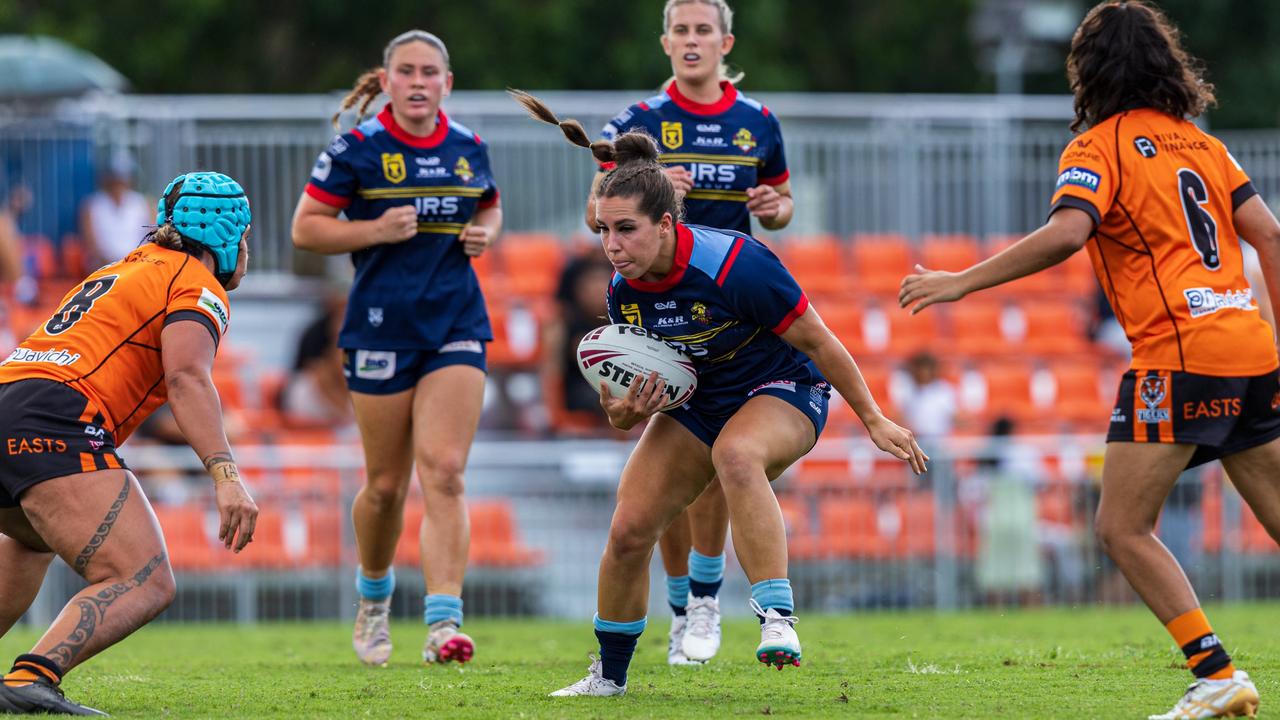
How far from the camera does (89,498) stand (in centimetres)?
567

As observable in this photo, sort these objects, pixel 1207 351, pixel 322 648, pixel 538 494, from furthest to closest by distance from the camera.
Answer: pixel 538 494
pixel 322 648
pixel 1207 351

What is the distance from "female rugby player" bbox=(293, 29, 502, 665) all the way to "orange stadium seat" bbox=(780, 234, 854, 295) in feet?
28.9

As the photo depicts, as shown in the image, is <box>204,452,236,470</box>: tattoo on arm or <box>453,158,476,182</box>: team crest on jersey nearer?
<box>204,452,236,470</box>: tattoo on arm

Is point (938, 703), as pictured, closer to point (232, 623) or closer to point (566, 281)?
point (232, 623)

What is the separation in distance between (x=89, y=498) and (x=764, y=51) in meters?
20.9

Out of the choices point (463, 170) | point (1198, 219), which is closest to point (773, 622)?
point (1198, 219)

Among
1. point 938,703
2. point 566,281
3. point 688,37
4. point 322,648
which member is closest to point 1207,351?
point 938,703

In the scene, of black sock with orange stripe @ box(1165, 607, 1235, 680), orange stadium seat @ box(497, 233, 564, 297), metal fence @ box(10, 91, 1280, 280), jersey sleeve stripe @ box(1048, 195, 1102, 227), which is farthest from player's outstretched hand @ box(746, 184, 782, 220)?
metal fence @ box(10, 91, 1280, 280)

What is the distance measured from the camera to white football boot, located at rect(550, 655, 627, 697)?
632cm

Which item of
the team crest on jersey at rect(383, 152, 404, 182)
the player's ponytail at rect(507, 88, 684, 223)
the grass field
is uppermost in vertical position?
the team crest on jersey at rect(383, 152, 404, 182)

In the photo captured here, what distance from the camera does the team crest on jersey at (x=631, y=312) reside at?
20.7 feet

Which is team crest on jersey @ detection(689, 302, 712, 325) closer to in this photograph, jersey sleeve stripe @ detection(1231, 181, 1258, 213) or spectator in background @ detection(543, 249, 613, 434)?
jersey sleeve stripe @ detection(1231, 181, 1258, 213)

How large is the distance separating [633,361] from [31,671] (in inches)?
91.8

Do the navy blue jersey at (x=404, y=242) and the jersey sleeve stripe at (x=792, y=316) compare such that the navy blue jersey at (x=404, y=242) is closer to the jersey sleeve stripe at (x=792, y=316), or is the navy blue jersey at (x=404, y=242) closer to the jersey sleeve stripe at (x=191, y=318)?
the jersey sleeve stripe at (x=191, y=318)
